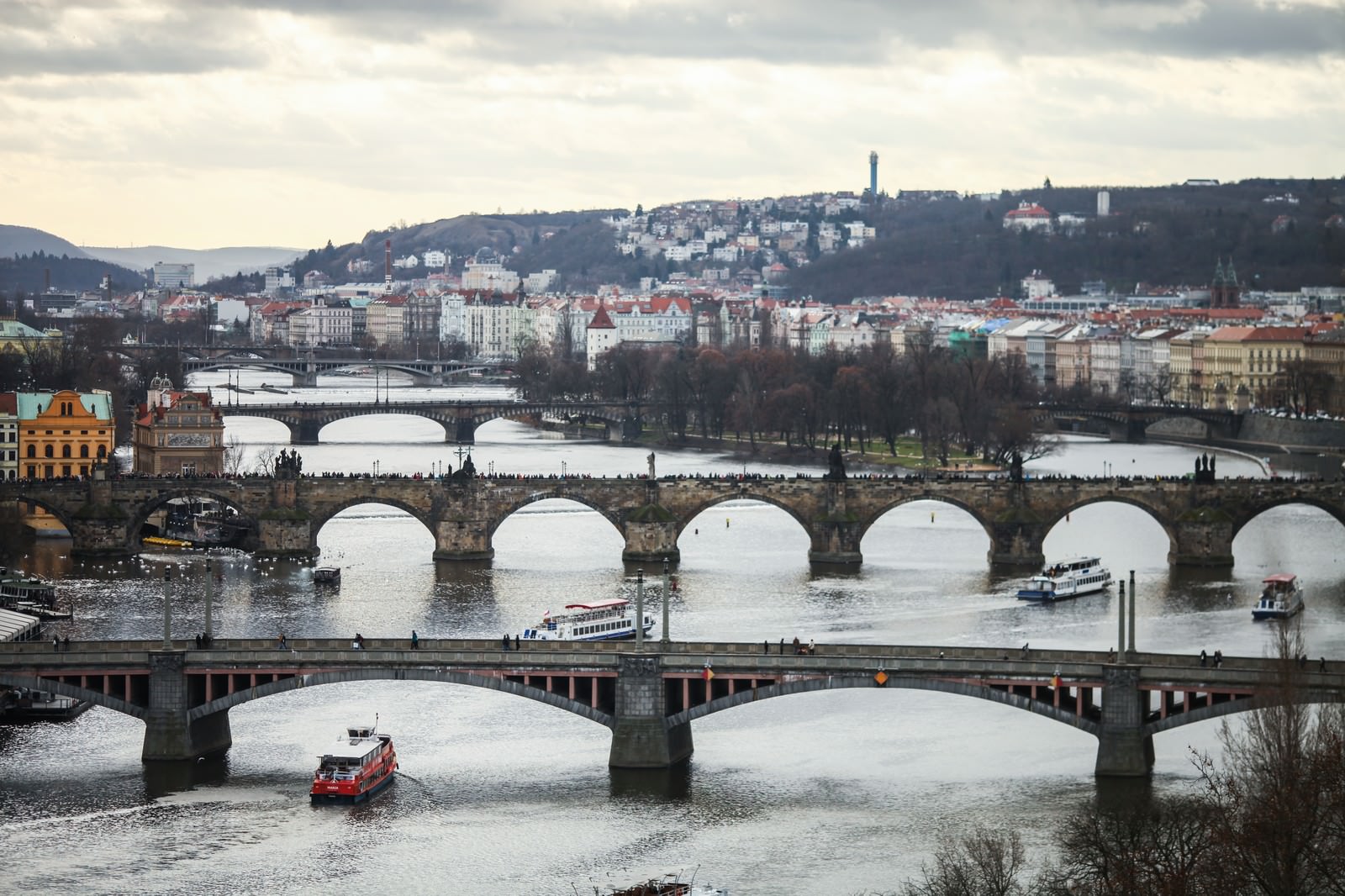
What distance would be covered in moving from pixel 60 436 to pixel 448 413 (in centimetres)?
2806

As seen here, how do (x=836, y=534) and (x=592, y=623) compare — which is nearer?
(x=592, y=623)

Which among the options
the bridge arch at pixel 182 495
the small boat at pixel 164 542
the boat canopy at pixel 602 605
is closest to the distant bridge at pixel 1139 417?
the bridge arch at pixel 182 495

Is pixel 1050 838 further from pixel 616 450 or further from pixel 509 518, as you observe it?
pixel 616 450

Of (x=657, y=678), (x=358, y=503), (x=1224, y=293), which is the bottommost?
(x=657, y=678)

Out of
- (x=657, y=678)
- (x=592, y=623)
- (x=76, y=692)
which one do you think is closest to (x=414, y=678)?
(x=657, y=678)

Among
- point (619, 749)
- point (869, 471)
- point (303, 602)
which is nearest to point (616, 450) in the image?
point (869, 471)

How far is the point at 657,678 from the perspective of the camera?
34438mm

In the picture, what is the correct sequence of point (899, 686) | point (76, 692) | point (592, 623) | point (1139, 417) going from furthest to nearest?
1. point (1139, 417)
2. point (592, 623)
3. point (76, 692)
4. point (899, 686)

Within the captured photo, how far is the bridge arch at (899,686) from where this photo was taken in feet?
112

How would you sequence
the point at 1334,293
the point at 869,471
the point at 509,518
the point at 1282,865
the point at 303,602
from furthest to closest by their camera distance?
the point at 1334,293
the point at 869,471
the point at 509,518
the point at 303,602
the point at 1282,865

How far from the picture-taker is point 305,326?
196 metres

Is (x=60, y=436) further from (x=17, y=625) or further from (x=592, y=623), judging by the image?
(x=592, y=623)

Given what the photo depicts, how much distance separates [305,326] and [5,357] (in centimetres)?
10865

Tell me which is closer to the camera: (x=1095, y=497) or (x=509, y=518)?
(x=1095, y=497)
